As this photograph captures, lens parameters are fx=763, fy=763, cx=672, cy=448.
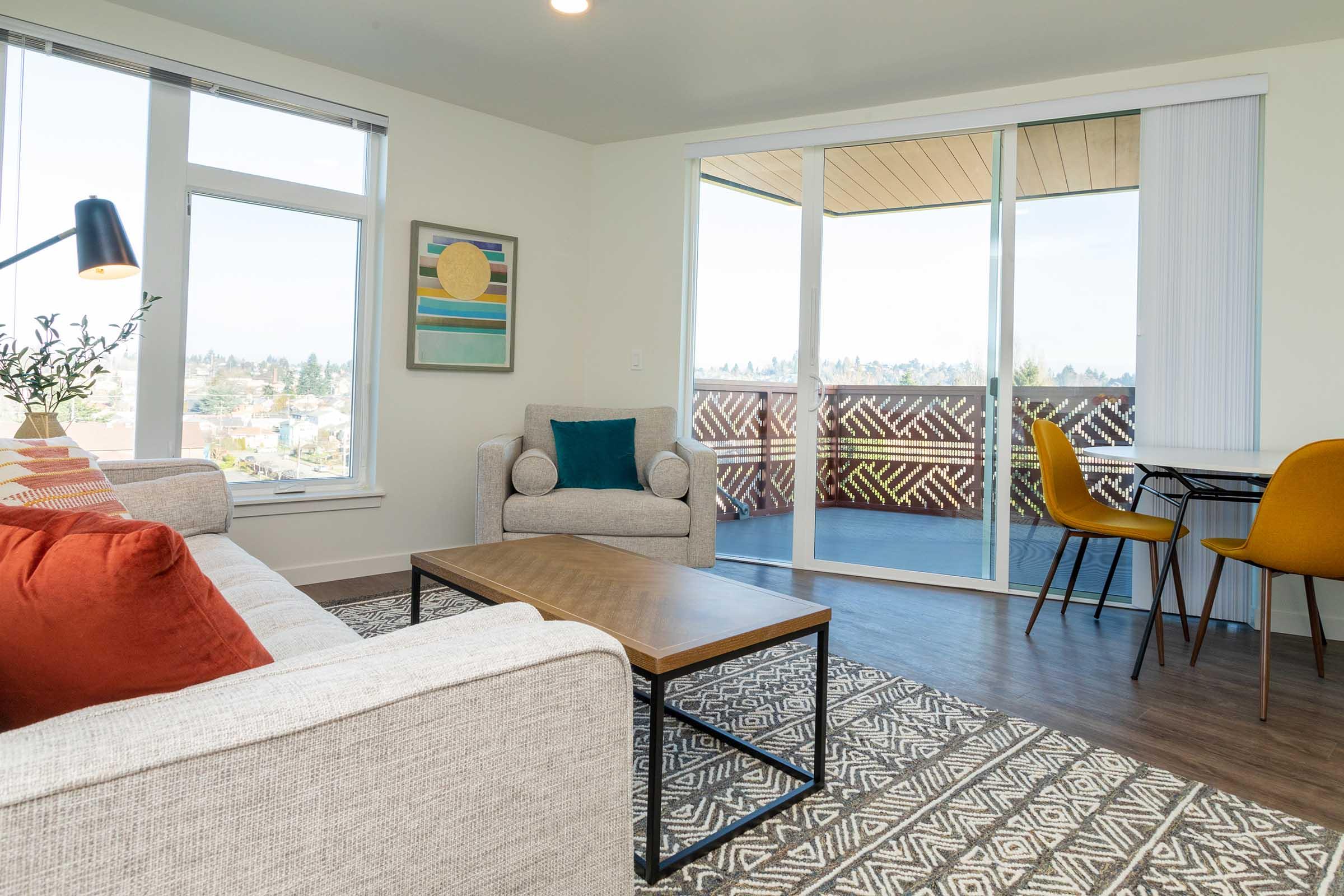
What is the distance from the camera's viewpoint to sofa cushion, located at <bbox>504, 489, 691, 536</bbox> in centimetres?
336

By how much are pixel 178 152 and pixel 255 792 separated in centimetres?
349

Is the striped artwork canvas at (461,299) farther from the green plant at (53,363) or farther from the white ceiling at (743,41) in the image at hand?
the green plant at (53,363)

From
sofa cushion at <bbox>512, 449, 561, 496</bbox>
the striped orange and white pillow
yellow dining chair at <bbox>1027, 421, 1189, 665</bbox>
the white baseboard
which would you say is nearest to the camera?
the striped orange and white pillow

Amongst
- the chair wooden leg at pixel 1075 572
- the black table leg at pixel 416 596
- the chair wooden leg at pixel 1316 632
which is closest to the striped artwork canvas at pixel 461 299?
the black table leg at pixel 416 596

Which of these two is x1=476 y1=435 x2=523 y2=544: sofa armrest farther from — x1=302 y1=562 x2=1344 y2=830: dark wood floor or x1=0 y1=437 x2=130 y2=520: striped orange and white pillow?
x1=0 y1=437 x2=130 y2=520: striped orange and white pillow

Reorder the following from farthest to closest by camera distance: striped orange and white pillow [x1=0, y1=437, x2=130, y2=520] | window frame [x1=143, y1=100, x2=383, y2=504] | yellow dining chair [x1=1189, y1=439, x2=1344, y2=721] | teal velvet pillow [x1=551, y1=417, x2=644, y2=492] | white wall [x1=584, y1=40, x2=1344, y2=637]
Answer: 1. teal velvet pillow [x1=551, y1=417, x2=644, y2=492]
2. window frame [x1=143, y1=100, x2=383, y2=504]
3. white wall [x1=584, y1=40, x2=1344, y2=637]
4. yellow dining chair [x1=1189, y1=439, x2=1344, y2=721]
5. striped orange and white pillow [x1=0, y1=437, x2=130, y2=520]

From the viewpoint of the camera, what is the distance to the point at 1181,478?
2689mm

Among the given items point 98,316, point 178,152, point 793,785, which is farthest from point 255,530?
point 793,785

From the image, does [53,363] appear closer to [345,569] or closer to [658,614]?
[345,569]

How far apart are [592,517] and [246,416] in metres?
1.70

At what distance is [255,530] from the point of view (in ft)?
11.4

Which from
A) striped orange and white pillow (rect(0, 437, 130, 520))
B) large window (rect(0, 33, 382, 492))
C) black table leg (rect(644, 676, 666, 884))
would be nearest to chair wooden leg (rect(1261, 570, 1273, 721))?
black table leg (rect(644, 676, 666, 884))

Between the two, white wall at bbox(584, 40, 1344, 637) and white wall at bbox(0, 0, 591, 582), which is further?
white wall at bbox(0, 0, 591, 582)

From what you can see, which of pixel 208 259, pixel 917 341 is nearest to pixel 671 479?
pixel 917 341
